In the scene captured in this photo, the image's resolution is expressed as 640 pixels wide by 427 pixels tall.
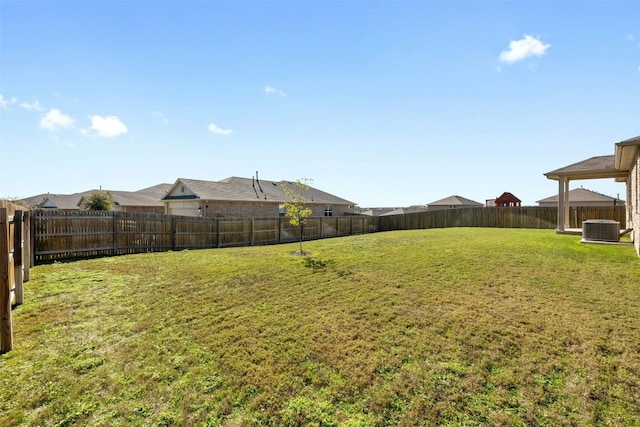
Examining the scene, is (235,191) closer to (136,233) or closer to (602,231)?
(136,233)

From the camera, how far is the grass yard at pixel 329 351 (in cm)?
342

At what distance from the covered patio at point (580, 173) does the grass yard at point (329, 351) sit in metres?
9.72

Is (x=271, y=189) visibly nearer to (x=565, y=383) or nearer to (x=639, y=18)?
(x=639, y=18)

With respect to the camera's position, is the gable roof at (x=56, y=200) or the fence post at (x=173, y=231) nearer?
the fence post at (x=173, y=231)

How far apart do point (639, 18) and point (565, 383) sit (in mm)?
10513

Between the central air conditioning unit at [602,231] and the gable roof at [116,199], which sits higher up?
the gable roof at [116,199]

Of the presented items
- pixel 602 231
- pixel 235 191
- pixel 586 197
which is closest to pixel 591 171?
pixel 602 231

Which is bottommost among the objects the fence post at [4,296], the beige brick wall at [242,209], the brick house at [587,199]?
the fence post at [4,296]

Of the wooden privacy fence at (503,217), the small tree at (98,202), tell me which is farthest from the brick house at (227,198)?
the wooden privacy fence at (503,217)

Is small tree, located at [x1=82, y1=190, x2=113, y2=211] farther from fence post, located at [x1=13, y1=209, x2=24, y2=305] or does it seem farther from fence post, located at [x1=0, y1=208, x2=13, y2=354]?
fence post, located at [x1=0, y1=208, x2=13, y2=354]

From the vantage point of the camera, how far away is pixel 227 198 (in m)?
24.4

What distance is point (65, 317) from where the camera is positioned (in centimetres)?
568

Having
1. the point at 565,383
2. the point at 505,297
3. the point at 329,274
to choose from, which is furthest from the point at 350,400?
the point at 329,274

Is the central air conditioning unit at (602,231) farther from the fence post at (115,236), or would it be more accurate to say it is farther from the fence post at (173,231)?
the fence post at (115,236)
